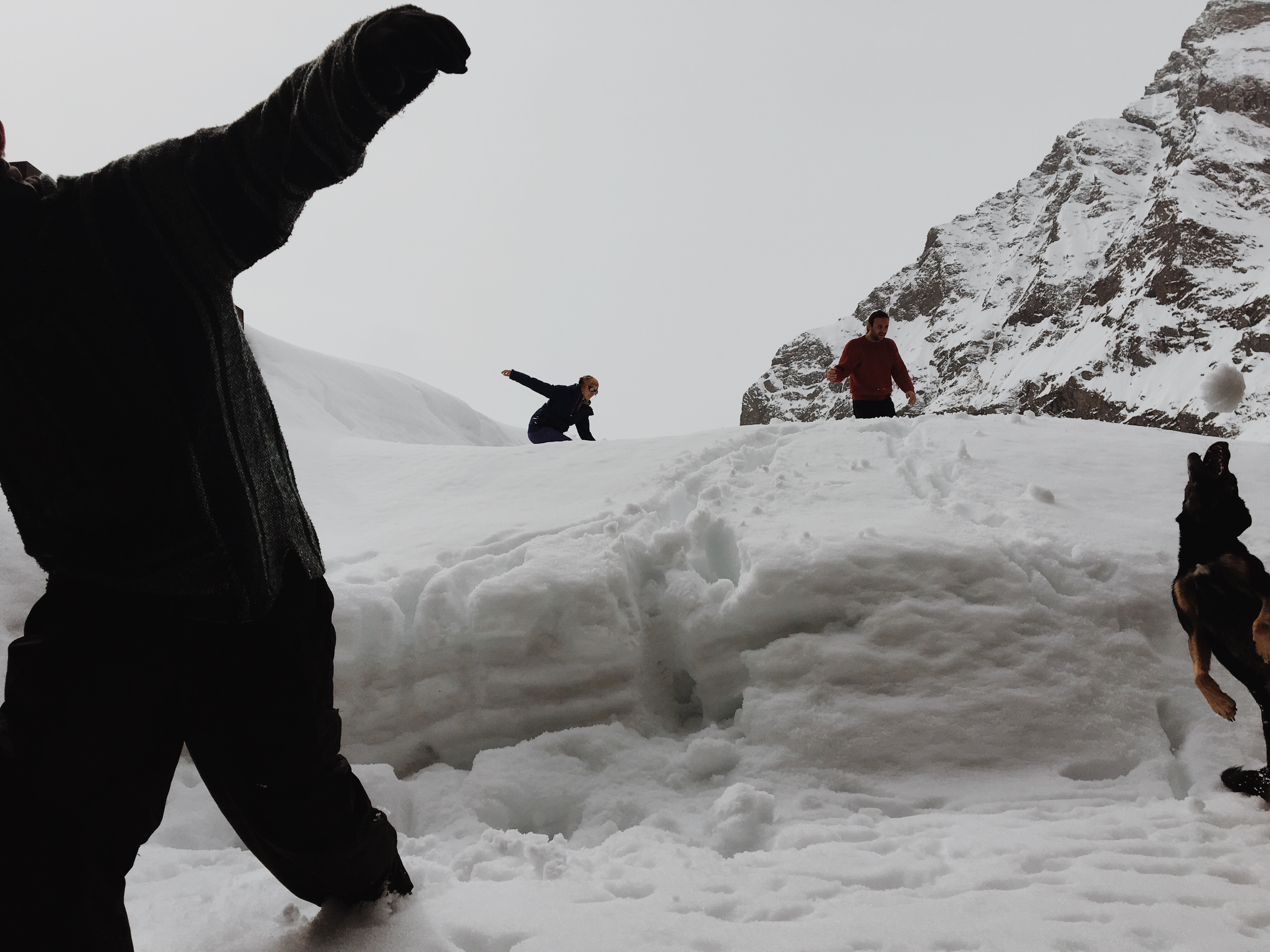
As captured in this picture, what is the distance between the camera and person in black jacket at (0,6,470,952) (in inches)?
45.0

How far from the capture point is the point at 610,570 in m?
3.11

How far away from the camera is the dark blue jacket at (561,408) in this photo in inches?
297

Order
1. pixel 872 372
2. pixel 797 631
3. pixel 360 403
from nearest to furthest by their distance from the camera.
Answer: pixel 797 631 → pixel 872 372 → pixel 360 403

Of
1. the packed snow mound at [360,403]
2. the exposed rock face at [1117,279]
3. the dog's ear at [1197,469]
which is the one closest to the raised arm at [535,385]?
the packed snow mound at [360,403]

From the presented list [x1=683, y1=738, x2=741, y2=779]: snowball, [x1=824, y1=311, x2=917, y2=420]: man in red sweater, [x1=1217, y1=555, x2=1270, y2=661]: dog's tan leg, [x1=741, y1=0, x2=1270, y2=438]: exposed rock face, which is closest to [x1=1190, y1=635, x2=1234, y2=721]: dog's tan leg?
[x1=1217, y1=555, x2=1270, y2=661]: dog's tan leg

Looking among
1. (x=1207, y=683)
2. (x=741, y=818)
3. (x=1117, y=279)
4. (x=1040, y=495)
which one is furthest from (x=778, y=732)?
(x=1117, y=279)

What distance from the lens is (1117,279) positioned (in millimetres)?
73188

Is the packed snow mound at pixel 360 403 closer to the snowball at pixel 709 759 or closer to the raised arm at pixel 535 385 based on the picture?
the raised arm at pixel 535 385

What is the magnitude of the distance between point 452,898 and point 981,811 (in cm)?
163

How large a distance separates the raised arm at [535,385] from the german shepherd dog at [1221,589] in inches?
233

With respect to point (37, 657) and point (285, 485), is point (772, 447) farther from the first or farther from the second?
point (37, 657)

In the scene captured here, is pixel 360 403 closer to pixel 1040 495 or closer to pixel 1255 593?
pixel 1040 495

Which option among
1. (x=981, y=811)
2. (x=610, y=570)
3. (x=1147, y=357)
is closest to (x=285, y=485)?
(x=610, y=570)

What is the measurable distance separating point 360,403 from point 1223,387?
9.37 m
